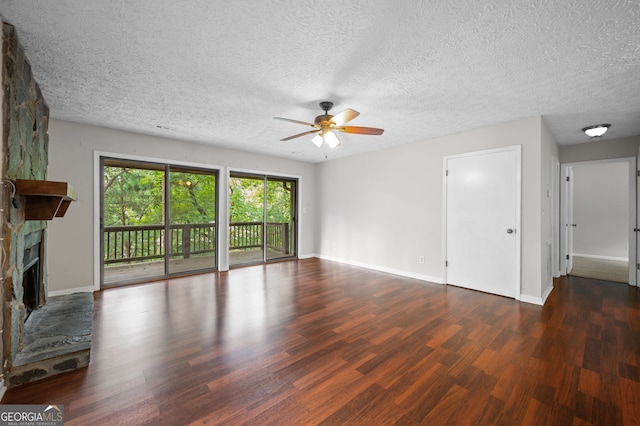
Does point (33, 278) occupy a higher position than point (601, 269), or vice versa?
point (33, 278)

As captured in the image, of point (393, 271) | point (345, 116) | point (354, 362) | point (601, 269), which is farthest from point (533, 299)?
point (601, 269)

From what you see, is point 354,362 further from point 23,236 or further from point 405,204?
point 405,204

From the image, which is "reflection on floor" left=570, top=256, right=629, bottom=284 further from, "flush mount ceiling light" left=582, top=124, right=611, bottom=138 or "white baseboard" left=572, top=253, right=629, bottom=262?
"flush mount ceiling light" left=582, top=124, right=611, bottom=138

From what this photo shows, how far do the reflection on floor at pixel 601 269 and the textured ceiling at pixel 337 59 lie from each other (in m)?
2.85

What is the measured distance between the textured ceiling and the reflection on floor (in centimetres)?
285

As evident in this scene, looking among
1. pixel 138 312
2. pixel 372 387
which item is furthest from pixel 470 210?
pixel 138 312

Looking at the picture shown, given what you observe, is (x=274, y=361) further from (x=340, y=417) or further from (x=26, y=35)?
(x=26, y=35)

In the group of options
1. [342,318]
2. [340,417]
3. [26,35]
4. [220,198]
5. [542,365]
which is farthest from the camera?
[220,198]

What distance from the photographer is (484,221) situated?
3844mm

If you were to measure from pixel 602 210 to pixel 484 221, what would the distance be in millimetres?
5178

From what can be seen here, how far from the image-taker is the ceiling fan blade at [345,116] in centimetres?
249

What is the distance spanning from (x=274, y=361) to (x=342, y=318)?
40.8 inches

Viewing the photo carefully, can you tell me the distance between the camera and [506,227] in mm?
3637

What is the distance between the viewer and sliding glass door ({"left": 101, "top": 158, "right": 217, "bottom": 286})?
169 inches
